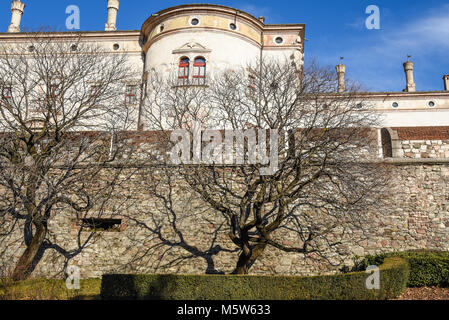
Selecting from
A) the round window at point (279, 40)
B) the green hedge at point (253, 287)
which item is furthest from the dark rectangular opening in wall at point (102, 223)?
the round window at point (279, 40)

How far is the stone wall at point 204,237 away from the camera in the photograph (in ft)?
38.3

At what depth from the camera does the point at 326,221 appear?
12.1 metres

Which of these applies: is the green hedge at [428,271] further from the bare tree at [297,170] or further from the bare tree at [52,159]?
the bare tree at [52,159]

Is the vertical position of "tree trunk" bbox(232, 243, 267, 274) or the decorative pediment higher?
the decorative pediment

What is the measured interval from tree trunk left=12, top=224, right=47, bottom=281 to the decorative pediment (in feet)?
37.6

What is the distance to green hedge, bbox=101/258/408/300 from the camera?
26.5ft

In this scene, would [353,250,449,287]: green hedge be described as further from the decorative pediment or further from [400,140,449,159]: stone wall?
the decorative pediment

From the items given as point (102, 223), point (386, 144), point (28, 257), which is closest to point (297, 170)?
point (386, 144)

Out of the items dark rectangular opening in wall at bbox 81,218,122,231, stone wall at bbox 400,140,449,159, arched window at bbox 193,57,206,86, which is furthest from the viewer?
arched window at bbox 193,57,206,86

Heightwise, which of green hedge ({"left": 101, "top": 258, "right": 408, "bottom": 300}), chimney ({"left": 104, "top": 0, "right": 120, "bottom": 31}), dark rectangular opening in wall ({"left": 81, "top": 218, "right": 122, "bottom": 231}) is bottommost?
green hedge ({"left": 101, "top": 258, "right": 408, "bottom": 300})

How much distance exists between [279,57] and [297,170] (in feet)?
41.3

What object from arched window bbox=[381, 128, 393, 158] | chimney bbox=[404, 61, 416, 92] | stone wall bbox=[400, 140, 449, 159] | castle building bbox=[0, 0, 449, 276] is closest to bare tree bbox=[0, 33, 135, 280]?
castle building bbox=[0, 0, 449, 276]

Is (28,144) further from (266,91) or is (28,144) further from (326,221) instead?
(326,221)
